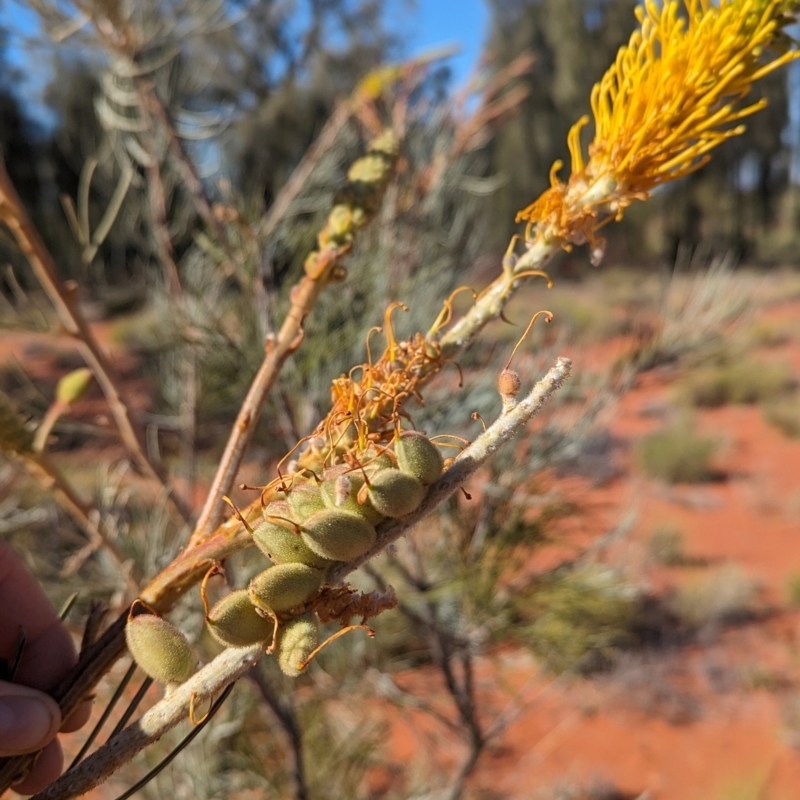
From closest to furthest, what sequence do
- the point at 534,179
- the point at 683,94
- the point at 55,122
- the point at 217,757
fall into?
the point at 683,94 < the point at 217,757 < the point at 55,122 < the point at 534,179

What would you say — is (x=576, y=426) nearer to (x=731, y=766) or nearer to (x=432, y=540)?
(x=432, y=540)

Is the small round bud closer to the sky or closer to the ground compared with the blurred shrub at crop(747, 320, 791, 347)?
closer to the sky

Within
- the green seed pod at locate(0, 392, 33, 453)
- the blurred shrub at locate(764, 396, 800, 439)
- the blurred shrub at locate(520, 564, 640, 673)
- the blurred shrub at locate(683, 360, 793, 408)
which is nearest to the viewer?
the green seed pod at locate(0, 392, 33, 453)

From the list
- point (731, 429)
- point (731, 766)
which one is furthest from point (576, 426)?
point (731, 429)

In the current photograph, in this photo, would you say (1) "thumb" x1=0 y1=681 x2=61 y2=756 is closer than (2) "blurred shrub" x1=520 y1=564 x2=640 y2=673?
Yes

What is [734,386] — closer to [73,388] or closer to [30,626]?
[73,388]

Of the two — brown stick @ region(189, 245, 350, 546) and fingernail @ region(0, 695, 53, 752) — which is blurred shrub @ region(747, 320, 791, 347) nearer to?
brown stick @ region(189, 245, 350, 546)

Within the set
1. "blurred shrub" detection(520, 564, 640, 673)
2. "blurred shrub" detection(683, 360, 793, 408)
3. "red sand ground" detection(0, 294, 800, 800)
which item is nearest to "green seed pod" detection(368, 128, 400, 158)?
"blurred shrub" detection(520, 564, 640, 673)

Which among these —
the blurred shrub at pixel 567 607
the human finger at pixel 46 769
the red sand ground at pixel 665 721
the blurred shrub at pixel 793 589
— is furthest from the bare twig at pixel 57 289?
the blurred shrub at pixel 793 589

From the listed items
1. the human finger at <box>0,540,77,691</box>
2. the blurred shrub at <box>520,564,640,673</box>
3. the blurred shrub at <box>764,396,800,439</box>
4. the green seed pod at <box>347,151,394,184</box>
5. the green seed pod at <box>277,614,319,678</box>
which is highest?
the green seed pod at <box>347,151,394,184</box>
